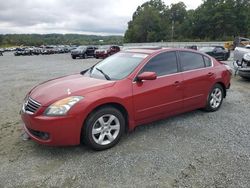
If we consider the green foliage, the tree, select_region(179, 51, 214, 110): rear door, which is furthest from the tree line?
select_region(179, 51, 214, 110): rear door

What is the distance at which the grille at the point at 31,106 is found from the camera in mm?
3728

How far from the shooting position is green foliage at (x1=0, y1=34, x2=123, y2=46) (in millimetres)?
106650

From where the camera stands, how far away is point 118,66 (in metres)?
4.74

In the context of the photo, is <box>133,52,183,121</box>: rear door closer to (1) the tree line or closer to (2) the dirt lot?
(2) the dirt lot

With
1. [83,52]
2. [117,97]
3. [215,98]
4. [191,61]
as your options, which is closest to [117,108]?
[117,97]

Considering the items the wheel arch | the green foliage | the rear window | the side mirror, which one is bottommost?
the wheel arch

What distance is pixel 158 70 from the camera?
4660 mm

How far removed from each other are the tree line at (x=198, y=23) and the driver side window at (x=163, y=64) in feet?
220

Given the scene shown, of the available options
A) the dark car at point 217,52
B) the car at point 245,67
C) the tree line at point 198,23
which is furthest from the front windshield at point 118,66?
the tree line at point 198,23

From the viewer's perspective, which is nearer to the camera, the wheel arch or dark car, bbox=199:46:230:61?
the wheel arch

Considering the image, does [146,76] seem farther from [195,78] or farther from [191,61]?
[191,61]

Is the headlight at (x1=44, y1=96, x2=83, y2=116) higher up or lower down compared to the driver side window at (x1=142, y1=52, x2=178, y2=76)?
lower down

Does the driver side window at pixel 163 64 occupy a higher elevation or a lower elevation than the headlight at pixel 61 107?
higher

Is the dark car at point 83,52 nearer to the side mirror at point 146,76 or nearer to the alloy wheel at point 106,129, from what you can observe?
the side mirror at point 146,76
